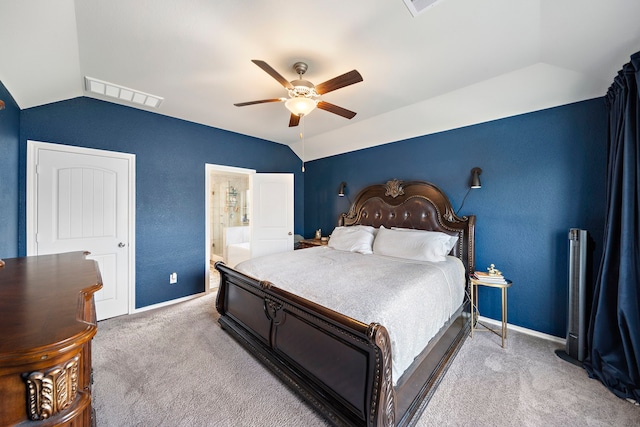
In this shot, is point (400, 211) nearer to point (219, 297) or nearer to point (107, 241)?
point (219, 297)

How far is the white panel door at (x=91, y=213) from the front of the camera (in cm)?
278

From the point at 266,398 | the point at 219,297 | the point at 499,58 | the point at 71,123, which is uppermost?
the point at 499,58

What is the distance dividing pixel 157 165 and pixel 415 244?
12.2 ft

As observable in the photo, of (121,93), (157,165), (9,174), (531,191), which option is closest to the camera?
(9,174)

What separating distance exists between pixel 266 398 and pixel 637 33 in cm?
368

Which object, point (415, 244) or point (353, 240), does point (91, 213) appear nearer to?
point (353, 240)

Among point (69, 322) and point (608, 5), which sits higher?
point (608, 5)

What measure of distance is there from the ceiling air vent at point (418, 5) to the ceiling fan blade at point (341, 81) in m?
0.50

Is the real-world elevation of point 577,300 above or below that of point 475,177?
below

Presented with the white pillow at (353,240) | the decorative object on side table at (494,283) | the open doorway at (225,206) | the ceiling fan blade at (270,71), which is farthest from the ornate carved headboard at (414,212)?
the open doorway at (225,206)

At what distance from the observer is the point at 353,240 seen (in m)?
3.62

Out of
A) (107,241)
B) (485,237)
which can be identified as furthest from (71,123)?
(485,237)

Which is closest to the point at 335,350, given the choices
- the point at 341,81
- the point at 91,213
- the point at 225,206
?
the point at 341,81

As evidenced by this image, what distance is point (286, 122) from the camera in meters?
3.91
